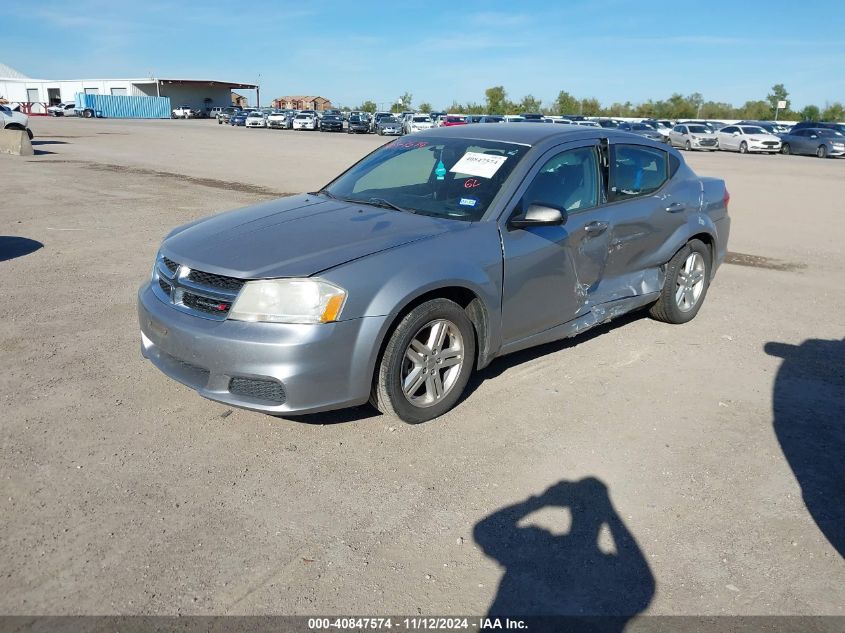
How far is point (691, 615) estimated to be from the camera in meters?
2.71

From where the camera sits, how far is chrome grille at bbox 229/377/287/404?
142 inches

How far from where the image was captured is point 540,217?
4.28 m

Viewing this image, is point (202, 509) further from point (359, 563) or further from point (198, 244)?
point (198, 244)

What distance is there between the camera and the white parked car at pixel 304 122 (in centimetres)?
5469

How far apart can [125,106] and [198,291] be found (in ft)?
301

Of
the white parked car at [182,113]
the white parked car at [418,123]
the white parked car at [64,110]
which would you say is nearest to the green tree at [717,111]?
the white parked car at [418,123]

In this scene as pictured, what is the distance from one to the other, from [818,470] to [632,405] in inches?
43.7

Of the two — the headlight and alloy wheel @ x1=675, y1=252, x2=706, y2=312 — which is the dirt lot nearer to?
alloy wheel @ x1=675, y1=252, x2=706, y2=312

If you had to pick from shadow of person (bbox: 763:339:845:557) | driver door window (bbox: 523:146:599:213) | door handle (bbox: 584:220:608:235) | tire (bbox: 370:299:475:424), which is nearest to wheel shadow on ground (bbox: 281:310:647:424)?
tire (bbox: 370:299:475:424)

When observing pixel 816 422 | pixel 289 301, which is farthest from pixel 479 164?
pixel 816 422

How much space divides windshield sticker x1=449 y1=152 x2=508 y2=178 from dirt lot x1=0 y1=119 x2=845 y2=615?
1.39 m

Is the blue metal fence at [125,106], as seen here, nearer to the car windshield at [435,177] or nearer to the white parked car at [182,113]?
the white parked car at [182,113]

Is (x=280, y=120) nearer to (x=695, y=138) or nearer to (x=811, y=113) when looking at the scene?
(x=695, y=138)

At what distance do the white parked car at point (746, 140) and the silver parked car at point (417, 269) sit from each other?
34.2 metres
